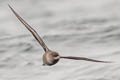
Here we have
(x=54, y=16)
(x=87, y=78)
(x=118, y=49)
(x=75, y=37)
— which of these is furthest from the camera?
(x=54, y=16)

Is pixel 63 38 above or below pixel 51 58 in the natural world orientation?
below

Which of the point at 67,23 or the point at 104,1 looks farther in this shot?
the point at 104,1

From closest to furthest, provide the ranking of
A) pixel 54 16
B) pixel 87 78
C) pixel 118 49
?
1. pixel 87 78
2. pixel 118 49
3. pixel 54 16

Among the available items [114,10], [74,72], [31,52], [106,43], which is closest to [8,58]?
[31,52]

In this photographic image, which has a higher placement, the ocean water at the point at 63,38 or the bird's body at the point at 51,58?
the bird's body at the point at 51,58

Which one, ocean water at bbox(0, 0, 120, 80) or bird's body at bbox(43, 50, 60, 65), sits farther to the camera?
ocean water at bbox(0, 0, 120, 80)

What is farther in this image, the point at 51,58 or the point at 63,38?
the point at 63,38

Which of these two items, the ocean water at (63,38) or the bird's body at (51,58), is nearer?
the bird's body at (51,58)

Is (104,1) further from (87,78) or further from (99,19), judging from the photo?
(87,78)
